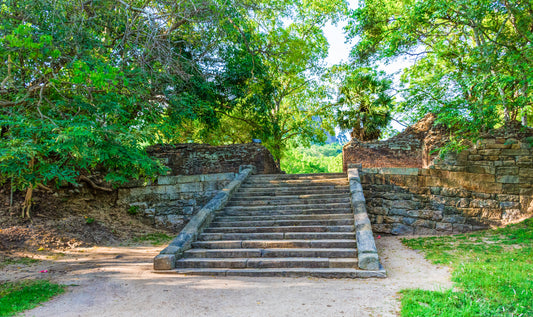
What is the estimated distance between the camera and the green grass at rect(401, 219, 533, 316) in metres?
3.72

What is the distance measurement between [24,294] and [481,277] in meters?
6.22

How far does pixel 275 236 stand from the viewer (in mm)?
7039

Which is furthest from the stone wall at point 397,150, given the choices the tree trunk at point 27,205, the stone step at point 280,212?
the tree trunk at point 27,205

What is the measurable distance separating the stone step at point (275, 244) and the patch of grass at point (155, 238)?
2.49m

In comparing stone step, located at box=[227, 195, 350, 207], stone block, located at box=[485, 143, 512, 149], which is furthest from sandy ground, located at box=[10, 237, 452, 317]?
stone block, located at box=[485, 143, 512, 149]

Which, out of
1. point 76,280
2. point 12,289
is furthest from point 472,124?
point 12,289

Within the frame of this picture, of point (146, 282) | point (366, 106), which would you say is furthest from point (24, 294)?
point (366, 106)

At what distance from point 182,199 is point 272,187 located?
9.51ft

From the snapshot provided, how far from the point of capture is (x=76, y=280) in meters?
5.47

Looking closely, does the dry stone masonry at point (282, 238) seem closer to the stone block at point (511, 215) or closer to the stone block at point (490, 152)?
the stone block at point (490, 152)

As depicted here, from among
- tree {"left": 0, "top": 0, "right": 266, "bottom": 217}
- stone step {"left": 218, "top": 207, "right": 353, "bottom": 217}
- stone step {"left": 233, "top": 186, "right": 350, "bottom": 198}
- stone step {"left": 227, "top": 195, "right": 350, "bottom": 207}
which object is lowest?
stone step {"left": 218, "top": 207, "right": 353, "bottom": 217}

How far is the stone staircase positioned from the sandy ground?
458mm

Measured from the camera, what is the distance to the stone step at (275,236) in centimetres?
681

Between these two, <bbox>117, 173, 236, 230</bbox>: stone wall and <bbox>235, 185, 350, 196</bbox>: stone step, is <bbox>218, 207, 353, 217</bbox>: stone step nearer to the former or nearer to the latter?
<bbox>235, 185, 350, 196</bbox>: stone step
